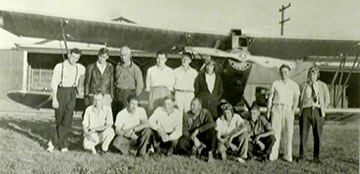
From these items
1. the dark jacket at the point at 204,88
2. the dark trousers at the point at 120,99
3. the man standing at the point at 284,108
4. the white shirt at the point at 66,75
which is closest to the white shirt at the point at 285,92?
the man standing at the point at 284,108

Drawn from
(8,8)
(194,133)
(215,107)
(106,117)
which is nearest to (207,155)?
(194,133)

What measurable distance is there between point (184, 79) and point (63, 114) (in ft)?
4.25

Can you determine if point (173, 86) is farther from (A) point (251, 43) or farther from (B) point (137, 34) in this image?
(A) point (251, 43)

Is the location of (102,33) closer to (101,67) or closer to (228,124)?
(101,67)

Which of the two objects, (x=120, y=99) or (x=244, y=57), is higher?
(x=244, y=57)

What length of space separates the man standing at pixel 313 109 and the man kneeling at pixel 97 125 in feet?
6.34

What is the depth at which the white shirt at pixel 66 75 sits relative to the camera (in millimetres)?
3001

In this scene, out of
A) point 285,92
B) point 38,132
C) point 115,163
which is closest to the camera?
point 115,163

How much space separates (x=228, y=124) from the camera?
3.05m

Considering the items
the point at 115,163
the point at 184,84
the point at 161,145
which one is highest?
the point at 184,84

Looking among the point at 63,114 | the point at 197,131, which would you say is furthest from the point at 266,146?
the point at 63,114

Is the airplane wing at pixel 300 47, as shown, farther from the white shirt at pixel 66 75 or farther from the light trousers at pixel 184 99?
the white shirt at pixel 66 75

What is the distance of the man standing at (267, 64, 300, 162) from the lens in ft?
10.2

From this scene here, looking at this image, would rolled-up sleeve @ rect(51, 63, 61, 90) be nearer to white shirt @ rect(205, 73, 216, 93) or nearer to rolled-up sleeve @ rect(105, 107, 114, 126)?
rolled-up sleeve @ rect(105, 107, 114, 126)
